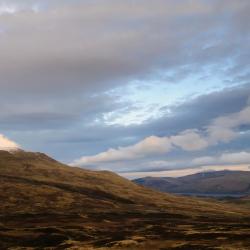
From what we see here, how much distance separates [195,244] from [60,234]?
38074 mm

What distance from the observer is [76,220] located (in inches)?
6196

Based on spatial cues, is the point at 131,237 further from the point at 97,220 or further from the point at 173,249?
the point at 97,220

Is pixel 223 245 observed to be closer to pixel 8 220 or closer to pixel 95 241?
pixel 95 241

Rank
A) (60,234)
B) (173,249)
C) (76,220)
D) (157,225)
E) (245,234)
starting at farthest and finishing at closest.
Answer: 1. (76,220)
2. (157,225)
3. (60,234)
4. (245,234)
5. (173,249)

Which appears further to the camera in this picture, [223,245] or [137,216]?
[137,216]

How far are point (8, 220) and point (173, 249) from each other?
85.9 m

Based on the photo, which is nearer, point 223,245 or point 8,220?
point 223,245

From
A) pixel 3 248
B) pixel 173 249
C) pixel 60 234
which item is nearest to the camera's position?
pixel 173 249

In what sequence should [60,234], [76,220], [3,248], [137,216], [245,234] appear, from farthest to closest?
1. [137,216]
2. [76,220]
3. [60,234]
4. [245,234]
5. [3,248]

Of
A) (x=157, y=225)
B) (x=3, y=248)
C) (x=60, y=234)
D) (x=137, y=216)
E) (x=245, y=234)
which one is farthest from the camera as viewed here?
(x=137, y=216)

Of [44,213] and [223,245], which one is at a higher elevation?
[44,213]

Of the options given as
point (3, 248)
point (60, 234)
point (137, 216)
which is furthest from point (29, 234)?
point (137, 216)

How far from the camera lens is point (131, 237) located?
109 m

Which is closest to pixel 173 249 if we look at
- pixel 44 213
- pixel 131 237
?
pixel 131 237
